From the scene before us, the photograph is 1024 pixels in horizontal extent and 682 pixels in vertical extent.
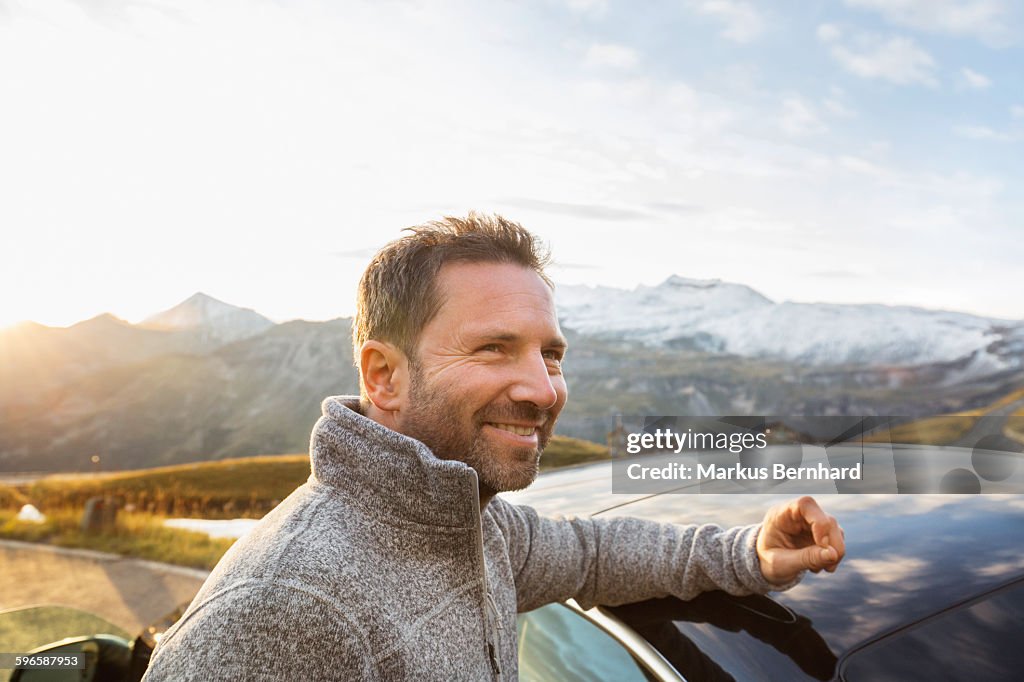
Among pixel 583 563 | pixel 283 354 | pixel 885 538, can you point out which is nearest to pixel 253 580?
pixel 583 563

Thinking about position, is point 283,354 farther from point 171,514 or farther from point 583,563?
point 583,563

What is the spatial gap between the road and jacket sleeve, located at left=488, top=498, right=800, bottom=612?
23.1 feet

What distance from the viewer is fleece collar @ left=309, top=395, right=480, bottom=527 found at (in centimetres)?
141

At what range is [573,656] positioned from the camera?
77.9 inches

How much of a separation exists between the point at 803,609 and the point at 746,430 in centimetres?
176

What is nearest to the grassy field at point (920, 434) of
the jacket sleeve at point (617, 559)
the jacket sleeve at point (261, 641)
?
the jacket sleeve at point (617, 559)

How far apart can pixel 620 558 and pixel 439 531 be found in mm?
700

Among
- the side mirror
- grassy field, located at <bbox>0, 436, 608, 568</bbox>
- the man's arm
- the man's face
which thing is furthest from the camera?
grassy field, located at <bbox>0, 436, 608, 568</bbox>

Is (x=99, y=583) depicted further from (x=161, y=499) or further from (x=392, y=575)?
(x=392, y=575)

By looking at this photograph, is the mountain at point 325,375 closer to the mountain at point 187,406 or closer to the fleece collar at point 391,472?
the mountain at point 187,406

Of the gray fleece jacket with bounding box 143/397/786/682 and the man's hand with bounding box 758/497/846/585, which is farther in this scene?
the man's hand with bounding box 758/497/846/585

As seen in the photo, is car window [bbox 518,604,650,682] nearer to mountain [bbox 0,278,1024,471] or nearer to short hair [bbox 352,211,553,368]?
short hair [bbox 352,211,553,368]

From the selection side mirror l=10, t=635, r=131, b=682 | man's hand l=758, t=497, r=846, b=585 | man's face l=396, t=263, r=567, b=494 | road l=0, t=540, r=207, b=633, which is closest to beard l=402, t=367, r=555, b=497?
man's face l=396, t=263, r=567, b=494

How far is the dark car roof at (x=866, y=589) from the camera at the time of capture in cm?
144
